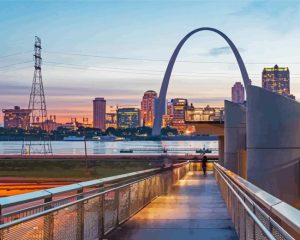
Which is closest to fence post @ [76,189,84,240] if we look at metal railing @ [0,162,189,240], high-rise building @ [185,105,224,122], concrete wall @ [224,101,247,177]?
metal railing @ [0,162,189,240]

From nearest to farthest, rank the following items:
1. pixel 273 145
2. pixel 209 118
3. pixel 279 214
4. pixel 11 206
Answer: pixel 279 214, pixel 11 206, pixel 273 145, pixel 209 118

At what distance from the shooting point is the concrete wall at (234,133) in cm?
3491

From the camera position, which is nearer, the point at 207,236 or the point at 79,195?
the point at 79,195

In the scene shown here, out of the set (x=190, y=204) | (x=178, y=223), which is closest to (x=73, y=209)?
(x=178, y=223)

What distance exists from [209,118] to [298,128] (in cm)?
2688

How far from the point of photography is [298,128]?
20438mm

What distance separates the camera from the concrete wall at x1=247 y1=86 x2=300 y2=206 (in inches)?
789

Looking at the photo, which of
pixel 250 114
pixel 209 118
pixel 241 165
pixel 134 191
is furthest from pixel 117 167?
pixel 134 191

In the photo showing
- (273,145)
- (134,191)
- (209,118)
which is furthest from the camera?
(209,118)

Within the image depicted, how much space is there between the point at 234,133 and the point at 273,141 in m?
15.6

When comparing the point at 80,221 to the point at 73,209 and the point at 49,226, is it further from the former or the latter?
the point at 49,226

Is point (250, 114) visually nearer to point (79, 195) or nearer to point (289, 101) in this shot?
point (289, 101)

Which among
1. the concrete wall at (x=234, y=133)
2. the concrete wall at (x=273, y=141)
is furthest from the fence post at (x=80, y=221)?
the concrete wall at (x=234, y=133)

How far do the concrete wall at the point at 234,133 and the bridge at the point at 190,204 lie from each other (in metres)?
14.0
